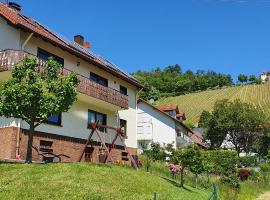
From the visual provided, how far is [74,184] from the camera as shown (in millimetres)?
15320

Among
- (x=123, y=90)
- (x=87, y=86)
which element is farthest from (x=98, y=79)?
(x=123, y=90)

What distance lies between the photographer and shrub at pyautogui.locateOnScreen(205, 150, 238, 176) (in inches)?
1350

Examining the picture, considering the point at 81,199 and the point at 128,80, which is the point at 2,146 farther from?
the point at 128,80

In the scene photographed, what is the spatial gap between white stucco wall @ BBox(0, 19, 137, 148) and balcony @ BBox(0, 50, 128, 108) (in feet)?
2.60

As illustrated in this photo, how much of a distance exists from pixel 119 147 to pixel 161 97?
10732cm

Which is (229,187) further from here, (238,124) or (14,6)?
(238,124)

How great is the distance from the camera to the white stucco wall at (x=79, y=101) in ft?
80.1

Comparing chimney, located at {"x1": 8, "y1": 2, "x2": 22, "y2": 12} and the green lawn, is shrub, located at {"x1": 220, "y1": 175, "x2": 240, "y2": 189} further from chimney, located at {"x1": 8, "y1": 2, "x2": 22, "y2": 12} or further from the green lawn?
chimney, located at {"x1": 8, "y1": 2, "x2": 22, "y2": 12}

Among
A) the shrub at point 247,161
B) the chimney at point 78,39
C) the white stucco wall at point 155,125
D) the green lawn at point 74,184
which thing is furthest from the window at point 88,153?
the shrub at point 247,161

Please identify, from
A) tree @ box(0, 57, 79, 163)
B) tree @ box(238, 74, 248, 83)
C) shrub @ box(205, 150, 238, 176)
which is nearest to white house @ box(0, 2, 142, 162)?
tree @ box(0, 57, 79, 163)

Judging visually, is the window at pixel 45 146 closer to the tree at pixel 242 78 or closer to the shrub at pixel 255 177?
the shrub at pixel 255 177

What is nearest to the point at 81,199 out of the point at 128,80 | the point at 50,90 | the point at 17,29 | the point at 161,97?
the point at 50,90

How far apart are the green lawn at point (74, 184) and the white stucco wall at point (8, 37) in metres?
8.77

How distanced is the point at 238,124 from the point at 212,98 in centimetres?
6247
